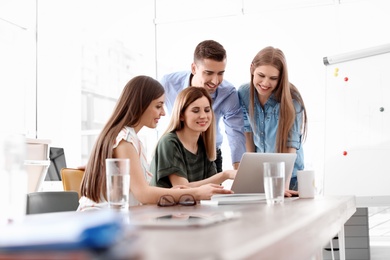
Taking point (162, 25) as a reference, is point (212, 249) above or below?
below

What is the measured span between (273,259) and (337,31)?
15.5ft

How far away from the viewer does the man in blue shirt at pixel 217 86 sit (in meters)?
→ 2.83

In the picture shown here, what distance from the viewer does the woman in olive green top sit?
229 cm

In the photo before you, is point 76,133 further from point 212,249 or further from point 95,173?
point 212,249

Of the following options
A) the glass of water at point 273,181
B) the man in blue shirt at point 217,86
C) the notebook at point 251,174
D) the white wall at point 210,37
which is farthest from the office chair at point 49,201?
the white wall at point 210,37

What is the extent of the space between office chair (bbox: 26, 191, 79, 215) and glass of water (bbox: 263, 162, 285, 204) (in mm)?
825

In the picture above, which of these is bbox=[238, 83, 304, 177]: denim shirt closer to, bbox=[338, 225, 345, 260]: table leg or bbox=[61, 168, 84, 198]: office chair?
bbox=[338, 225, 345, 260]: table leg

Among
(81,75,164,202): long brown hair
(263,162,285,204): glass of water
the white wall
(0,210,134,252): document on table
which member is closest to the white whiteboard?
the white wall

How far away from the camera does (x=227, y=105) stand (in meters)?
3.09

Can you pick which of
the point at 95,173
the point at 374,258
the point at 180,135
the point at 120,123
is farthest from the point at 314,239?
the point at 374,258

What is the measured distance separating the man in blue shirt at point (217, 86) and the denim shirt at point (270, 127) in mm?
87

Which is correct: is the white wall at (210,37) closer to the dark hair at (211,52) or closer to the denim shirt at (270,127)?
the denim shirt at (270,127)

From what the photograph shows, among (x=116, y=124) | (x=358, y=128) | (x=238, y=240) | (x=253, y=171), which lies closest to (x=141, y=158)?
(x=116, y=124)

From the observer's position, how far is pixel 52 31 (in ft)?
17.3
